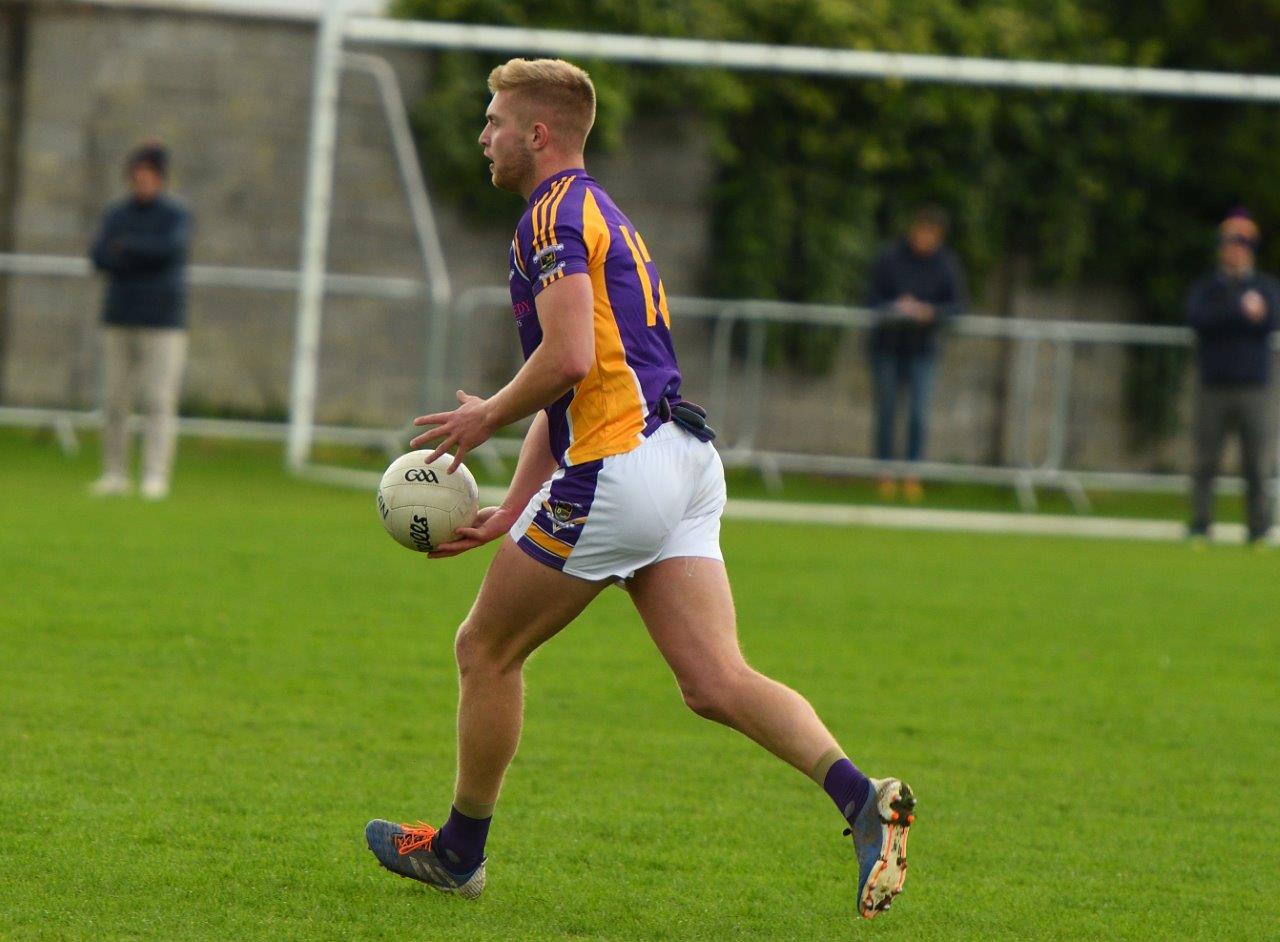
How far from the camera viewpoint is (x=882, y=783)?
15.0 feet

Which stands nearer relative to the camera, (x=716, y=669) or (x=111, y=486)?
(x=716, y=669)

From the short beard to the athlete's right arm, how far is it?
57cm

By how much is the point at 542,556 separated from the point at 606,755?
2023 mm

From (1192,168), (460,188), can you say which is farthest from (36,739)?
(1192,168)

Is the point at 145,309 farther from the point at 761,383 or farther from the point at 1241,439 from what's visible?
the point at 1241,439

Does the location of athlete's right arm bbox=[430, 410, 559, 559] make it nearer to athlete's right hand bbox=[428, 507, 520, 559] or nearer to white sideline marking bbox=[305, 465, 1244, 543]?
athlete's right hand bbox=[428, 507, 520, 559]

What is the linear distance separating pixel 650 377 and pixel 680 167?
1497 centimetres

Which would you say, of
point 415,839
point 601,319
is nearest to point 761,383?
point 415,839

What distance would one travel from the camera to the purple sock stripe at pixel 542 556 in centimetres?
464

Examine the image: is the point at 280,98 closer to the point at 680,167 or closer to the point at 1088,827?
the point at 680,167

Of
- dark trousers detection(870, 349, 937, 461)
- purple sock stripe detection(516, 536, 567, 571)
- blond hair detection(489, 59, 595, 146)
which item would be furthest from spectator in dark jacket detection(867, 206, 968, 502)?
purple sock stripe detection(516, 536, 567, 571)

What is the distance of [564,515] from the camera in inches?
182

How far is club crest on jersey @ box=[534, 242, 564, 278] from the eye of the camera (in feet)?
14.8

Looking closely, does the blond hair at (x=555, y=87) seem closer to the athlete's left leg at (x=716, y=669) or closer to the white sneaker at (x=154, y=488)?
the athlete's left leg at (x=716, y=669)
